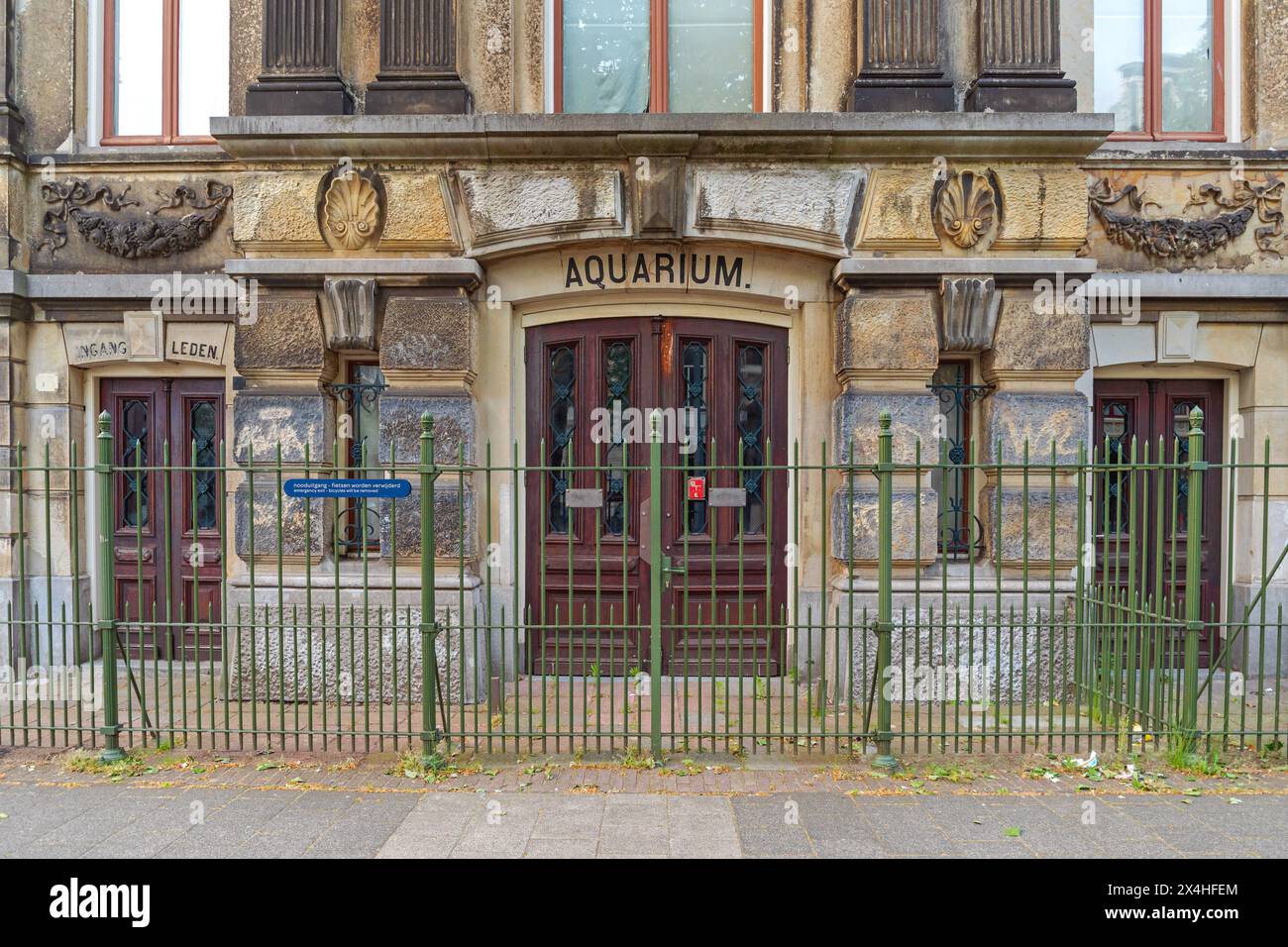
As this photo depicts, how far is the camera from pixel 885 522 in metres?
5.98

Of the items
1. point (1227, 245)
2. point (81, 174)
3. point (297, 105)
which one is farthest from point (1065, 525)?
point (81, 174)

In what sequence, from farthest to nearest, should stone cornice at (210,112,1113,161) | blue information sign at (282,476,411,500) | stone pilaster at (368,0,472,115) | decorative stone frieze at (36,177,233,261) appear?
decorative stone frieze at (36,177,233,261) < stone pilaster at (368,0,472,115) < stone cornice at (210,112,1113,161) < blue information sign at (282,476,411,500)

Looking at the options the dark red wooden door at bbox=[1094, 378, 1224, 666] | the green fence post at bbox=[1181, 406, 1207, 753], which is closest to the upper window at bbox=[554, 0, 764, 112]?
the dark red wooden door at bbox=[1094, 378, 1224, 666]

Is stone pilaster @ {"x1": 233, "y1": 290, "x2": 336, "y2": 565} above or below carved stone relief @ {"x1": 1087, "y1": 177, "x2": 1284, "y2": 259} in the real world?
below

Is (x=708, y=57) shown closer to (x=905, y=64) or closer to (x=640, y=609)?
(x=905, y=64)

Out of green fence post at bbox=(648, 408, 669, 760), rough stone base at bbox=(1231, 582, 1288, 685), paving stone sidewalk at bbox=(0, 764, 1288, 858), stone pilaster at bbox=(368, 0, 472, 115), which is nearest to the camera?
paving stone sidewalk at bbox=(0, 764, 1288, 858)

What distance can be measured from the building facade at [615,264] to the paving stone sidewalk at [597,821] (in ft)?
5.58

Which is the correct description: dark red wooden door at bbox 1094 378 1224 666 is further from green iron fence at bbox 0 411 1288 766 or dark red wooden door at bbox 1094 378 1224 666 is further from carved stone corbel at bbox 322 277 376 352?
carved stone corbel at bbox 322 277 376 352

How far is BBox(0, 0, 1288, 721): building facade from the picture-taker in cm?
730

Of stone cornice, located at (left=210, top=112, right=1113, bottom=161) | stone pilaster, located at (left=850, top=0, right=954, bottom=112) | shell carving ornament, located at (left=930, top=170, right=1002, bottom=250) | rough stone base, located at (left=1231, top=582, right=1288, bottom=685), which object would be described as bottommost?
rough stone base, located at (left=1231, top=582, right=1288, bottom=685)

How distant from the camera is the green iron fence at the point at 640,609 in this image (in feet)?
19.5

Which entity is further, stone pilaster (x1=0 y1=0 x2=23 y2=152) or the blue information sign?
stone pilaster (x1=0 y1=0 x2=23 y2=152)

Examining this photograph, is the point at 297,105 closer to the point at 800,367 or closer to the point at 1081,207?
the point at 800,367

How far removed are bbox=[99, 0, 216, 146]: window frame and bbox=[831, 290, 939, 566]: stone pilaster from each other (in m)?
6.69
